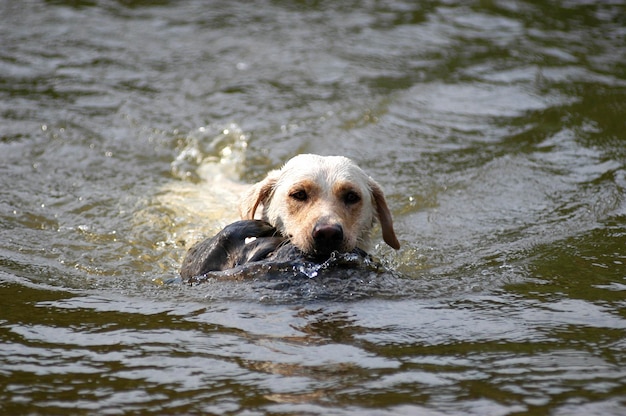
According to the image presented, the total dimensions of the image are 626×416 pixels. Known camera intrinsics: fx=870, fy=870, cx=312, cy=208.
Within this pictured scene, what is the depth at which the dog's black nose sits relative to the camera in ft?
16.4

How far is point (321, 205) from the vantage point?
216 inches

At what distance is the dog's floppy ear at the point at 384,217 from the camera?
6.02 meters

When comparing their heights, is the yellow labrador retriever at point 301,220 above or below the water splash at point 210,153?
above

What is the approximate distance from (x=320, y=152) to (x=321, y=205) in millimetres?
3046

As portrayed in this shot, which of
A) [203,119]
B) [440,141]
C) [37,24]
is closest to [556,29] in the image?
[440,141]

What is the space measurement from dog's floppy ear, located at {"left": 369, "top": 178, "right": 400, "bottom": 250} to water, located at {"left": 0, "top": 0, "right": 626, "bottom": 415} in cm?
26

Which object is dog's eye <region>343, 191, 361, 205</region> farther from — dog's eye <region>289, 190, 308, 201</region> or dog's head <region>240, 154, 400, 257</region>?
dog's eye <region>289, 190, 308, 201</region>

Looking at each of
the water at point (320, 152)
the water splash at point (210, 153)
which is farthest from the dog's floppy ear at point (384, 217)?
the water splash at point (210, 153)

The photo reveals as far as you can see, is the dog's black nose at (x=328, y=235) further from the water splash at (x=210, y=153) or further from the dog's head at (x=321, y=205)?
the water splash at (x=210, y=153)

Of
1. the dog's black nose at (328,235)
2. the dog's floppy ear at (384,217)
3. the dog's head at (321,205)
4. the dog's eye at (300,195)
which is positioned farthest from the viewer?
the dog's floppy ear at (384,217)

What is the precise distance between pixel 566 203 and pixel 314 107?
10.8ft

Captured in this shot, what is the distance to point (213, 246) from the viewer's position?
5.14 m

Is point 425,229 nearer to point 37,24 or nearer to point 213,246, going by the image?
point 213,246

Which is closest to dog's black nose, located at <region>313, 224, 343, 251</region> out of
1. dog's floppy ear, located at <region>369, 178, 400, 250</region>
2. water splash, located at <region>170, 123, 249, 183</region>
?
dog's floppy ear, located at <region>369, 178, 400, 250</region>
